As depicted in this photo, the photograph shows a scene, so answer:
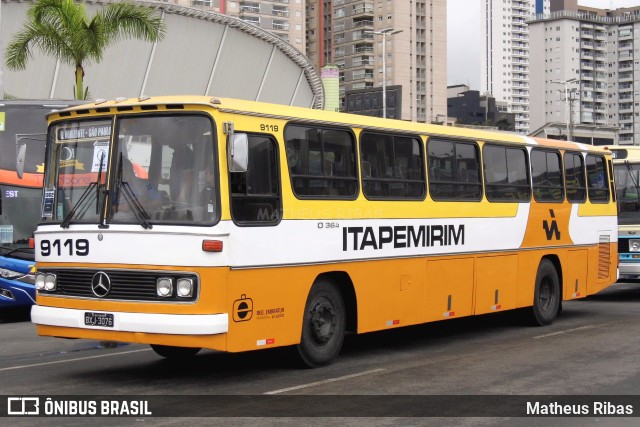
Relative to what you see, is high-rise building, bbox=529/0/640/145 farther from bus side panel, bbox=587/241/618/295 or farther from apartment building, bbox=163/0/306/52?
bus side panel, bbox=587/241/618/295

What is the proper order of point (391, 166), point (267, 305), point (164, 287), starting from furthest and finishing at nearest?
point (391, 166)
point (267, 305)
point (164, 287)

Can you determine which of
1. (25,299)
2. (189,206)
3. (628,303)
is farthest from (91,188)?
(628,303)

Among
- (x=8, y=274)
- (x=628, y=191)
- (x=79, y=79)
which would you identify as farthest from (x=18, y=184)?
(x=628, y=191)

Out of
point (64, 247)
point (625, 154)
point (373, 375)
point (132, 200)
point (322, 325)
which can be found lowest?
point (373, 375)

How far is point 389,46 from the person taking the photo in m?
146

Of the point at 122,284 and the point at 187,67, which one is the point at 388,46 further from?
the point at 122,284

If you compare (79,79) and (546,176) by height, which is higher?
(79,79)

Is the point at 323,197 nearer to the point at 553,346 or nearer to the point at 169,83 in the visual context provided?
the point at 553,346

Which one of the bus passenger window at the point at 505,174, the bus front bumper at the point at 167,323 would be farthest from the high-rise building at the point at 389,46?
the bus front bumper at the point at 167,323

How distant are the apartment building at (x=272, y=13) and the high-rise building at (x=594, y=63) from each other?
57962 millimetres

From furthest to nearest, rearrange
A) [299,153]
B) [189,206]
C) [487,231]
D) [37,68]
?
[37,68] → [487,231] → [299,153] → [189,206]

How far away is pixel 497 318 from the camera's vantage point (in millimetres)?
16797

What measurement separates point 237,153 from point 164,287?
1.49 m

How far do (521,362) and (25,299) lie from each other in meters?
9.38
